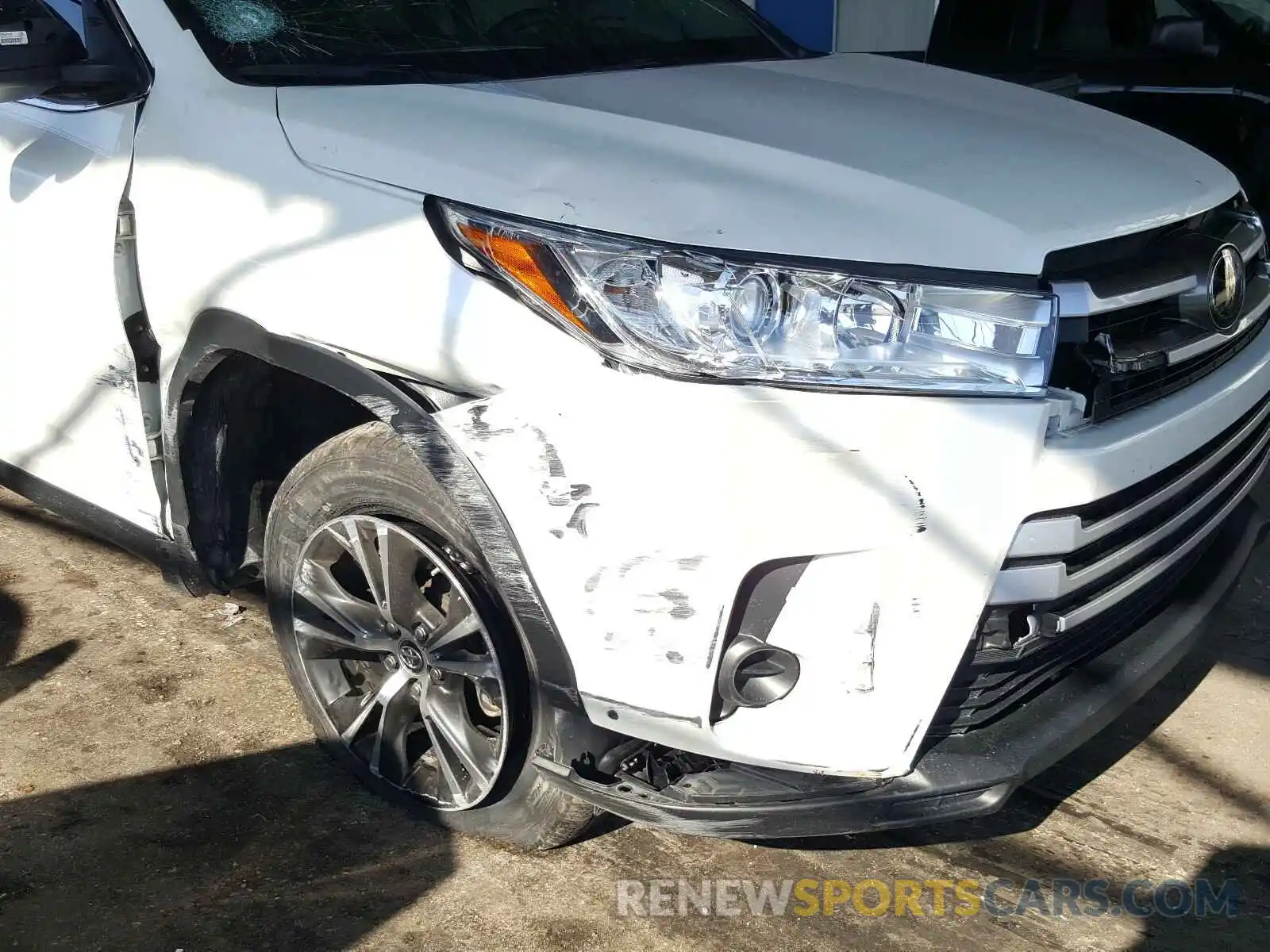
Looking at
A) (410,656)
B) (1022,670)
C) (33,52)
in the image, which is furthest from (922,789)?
(33,52)

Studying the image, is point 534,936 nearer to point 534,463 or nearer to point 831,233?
point 534,463

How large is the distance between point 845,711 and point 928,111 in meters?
1.29

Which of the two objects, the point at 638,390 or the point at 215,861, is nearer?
the point at 638,390

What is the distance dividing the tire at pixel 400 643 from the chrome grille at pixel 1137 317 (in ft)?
3.43

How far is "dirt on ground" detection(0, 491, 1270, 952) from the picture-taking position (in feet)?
7.94

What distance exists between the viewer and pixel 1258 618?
3617 mm

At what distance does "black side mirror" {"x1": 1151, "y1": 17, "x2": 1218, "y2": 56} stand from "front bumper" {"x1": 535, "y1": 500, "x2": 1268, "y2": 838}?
3.35m

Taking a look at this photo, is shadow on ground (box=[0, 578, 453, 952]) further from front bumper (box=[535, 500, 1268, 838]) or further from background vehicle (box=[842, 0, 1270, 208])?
background vehicle (box=[842, 0, 1270, 208])

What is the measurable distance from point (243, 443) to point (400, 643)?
59 centimetres

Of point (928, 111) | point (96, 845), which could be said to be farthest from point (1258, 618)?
point (96, 845)

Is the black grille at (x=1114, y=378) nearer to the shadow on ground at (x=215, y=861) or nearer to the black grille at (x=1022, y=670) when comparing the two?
the black grille at (x=1022, y=670)

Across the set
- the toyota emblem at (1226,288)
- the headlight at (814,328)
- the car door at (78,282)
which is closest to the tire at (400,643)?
the car door at (78,282)

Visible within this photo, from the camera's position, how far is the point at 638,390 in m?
1.95

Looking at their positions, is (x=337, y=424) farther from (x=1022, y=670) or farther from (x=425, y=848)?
(x=1022, y=670)
